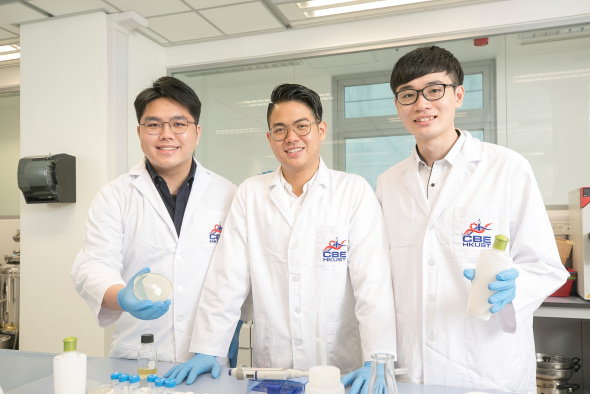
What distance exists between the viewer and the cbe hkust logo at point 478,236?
1.51 m

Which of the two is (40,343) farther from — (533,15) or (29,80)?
(533,15)

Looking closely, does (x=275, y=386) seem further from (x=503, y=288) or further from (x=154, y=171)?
(x=154, y=171)

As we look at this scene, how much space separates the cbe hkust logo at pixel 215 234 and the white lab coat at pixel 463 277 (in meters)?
0.67

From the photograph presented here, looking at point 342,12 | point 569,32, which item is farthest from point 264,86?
point 569,32

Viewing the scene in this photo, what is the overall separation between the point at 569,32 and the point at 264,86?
7.13 ft

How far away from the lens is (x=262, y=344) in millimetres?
1634

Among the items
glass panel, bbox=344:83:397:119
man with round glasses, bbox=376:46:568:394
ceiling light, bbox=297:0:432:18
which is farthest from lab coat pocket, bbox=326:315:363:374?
ceiling light, bbox=297:0:432:18

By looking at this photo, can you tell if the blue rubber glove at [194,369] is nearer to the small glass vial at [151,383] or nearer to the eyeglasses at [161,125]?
the small glass vial at [151,383]

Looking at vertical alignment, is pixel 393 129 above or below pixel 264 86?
below

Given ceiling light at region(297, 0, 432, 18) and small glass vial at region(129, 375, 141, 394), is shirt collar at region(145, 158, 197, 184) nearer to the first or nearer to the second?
small glass vial at region(129, 375, 141, 394)

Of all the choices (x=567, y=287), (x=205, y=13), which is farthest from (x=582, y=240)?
(x=205, y=13)

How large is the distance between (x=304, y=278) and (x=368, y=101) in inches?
87.8

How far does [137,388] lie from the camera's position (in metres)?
1.18

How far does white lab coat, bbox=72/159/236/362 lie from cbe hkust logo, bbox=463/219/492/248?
35.7 inches
